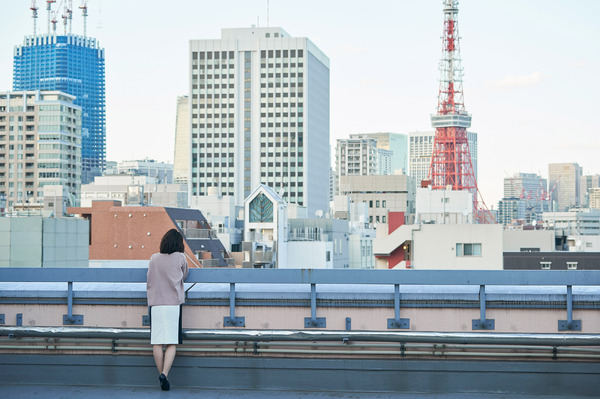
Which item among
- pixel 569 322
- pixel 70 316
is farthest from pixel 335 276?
pixel 70 316

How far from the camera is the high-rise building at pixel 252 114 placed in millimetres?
179250

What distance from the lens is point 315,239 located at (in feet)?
251

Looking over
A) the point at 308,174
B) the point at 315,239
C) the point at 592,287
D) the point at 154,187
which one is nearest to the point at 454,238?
the point at 315,239

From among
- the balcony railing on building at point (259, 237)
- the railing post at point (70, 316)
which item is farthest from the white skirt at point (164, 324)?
the balcony railing on building at point (259, 237)

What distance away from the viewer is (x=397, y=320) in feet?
31.0

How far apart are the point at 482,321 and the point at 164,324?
343cm

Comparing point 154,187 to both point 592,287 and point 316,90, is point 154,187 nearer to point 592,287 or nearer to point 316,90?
point 316,90

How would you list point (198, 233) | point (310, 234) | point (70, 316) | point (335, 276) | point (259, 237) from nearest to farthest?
1. point (335, 276)
2. point (70, 316)
3. point (198, 233)
4. point (259, 237)
5. point (310, 234)

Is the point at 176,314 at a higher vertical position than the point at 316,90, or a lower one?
lower

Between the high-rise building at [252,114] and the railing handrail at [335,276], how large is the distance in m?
169

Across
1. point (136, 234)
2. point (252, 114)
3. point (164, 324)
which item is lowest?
point (136, 234)

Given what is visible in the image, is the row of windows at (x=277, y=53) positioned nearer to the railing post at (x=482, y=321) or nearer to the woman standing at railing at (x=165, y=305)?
the woman standing at railing at (x=165, y=305)

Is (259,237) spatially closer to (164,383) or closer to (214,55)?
(164,383)

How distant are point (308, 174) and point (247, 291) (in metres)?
172
